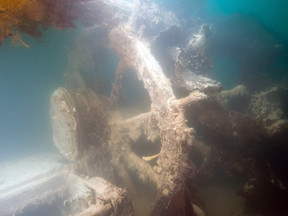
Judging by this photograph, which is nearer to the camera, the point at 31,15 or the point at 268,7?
the point at 31,15

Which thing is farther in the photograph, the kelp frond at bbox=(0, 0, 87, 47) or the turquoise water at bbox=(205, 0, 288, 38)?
the turquoise water at bbox=(205, 0, 288, 38)

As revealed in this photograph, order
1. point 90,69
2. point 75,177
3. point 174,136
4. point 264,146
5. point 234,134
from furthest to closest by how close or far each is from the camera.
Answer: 1. point 90,69
2. point 75,177
3. point 234,134
4. point 264,146
5. point 174,136

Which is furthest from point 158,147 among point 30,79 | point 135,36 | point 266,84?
point 30,79

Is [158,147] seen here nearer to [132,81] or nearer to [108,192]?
[108,192]

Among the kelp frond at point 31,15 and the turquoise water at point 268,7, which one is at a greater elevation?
the turquoise water at point 268,7

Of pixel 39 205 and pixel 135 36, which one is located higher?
pixel 135 36

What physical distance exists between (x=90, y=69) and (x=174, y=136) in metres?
5.58

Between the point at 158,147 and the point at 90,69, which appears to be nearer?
the point at 158,147

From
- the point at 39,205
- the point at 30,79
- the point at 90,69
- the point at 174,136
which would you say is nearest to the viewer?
the point at 174,136

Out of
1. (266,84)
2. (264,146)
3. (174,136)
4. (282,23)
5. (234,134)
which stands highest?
(282,23)

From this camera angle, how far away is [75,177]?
5.22 meters

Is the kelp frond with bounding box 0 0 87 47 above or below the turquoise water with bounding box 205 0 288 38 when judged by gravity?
below

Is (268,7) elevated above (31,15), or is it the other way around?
(268,7)

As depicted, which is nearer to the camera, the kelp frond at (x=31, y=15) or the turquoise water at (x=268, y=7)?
the kelp frond at (x=31, y=15)
